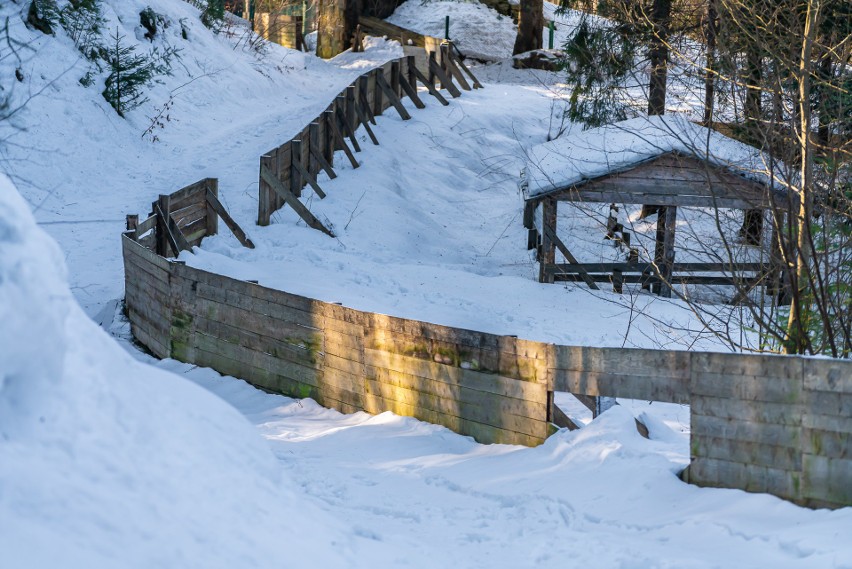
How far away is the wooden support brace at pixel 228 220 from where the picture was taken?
15914 millimetres

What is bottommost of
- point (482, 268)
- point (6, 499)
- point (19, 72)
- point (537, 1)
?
point (482, 268)

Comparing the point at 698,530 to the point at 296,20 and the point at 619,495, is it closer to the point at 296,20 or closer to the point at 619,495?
the point at 619,495

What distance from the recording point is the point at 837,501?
660 centimetres

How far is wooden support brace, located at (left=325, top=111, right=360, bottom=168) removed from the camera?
69.2 ft

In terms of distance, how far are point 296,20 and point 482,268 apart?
722 inches

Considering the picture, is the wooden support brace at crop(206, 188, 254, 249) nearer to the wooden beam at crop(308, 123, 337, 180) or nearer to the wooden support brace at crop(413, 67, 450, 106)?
the wooden beam at crop(308, 123, 337, 180)

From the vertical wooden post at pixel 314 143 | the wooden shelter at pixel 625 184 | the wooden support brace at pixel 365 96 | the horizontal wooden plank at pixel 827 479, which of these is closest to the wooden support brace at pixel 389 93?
the wooden support brace at pixel 365 96

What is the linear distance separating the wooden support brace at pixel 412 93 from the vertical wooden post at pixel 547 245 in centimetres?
859

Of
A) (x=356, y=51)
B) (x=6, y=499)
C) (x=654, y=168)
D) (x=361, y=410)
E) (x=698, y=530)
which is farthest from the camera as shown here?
(x=356, y=51)

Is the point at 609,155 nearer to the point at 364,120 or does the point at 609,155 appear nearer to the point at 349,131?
the point at 349,131

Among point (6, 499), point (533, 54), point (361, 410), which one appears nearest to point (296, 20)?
point (533, 54)

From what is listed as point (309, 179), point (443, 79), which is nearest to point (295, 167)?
point (309, 179)

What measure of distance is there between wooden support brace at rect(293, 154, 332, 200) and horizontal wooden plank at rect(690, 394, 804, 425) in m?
12.8

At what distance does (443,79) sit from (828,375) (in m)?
23.4
